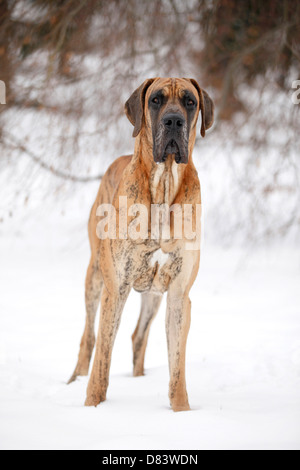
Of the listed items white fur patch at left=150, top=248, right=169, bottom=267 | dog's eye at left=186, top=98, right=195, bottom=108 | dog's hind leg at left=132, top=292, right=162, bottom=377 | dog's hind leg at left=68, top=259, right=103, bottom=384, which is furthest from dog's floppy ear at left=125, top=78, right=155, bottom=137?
dog's hind leg at left=132, top=292, right=162, bottom=377

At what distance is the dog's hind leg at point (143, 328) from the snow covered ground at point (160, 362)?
0.11 metres

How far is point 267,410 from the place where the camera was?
3.28m

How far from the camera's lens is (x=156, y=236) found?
3.19 meters

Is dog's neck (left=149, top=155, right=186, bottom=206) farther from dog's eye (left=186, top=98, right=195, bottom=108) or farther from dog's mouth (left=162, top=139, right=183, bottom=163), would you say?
dog's eye (left=186, top=98, right=195, bottom=108)

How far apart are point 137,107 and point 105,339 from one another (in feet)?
4.33

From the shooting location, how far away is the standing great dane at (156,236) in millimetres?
3158

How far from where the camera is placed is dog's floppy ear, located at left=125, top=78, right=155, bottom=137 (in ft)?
10.7

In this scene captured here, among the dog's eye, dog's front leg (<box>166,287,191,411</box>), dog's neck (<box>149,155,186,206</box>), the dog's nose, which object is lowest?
dog's front leg (<box>166,287,191,411</box>)

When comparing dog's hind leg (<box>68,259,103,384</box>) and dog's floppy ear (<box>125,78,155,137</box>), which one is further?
dog's hind leg (<box>68,259,103,384</box>)

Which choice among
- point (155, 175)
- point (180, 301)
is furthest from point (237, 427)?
point (155, 175)

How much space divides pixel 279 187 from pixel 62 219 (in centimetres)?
452

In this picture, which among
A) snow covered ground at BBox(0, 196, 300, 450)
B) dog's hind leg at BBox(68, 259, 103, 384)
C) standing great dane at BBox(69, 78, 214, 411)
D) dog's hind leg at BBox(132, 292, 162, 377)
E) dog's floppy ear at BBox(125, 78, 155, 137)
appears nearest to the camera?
snow covered ground at BBox(0, 196, 300, 450)

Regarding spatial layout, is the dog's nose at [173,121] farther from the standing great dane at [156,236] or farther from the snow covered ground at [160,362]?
the snow covered ground at [160,362]
